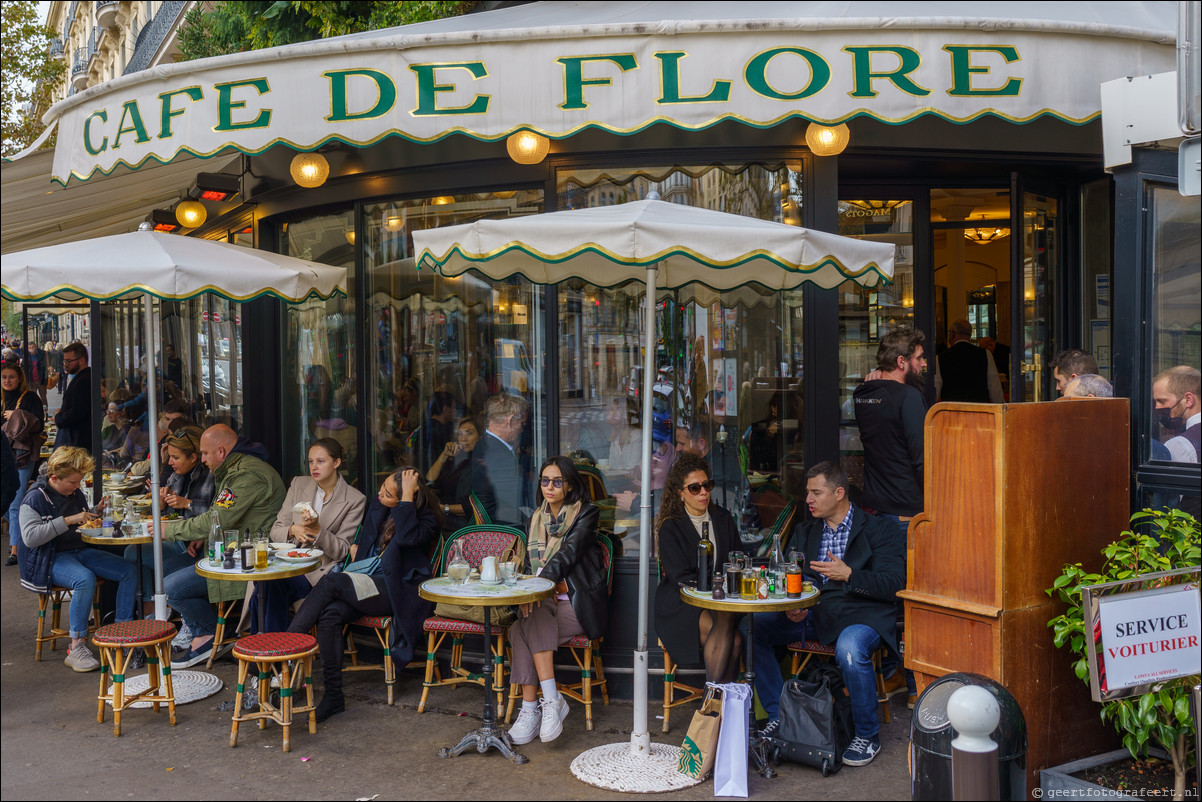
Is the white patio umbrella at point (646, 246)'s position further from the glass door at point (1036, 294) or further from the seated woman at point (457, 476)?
the glass door at point (1036, 294)

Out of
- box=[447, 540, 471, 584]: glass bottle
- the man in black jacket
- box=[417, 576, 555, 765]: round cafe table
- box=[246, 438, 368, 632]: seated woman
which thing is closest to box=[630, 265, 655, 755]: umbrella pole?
box=[417, 576, 555, 765]: round cafe table

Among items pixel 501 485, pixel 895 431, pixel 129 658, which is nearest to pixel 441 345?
pixel 501 485

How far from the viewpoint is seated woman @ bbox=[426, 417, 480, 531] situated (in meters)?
6.40

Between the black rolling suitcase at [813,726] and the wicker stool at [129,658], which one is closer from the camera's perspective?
the black rolling suitcase at [813,726]

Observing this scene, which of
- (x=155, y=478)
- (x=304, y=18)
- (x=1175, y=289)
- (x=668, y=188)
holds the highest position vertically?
(x=304, y=18)

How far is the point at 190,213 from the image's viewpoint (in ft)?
28.0

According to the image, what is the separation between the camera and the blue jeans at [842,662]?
4680mm

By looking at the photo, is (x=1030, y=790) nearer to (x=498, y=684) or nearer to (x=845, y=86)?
(x=498, y=684)

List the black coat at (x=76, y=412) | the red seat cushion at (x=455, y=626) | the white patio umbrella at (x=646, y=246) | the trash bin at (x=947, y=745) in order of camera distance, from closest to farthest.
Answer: the trash bin at (x=947, y=745)
the white patio umbrella at (x=646, y=246)
the red seat cushion at (x=455, y=626)
the black coat at (x=76, y=412)

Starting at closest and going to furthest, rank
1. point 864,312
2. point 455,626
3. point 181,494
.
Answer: point 455,626
point 864,312
point 181,494

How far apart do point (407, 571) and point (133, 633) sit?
4.53 feet

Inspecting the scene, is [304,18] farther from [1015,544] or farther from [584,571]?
[1015,544]

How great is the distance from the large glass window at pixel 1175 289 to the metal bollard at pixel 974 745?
2.08 m

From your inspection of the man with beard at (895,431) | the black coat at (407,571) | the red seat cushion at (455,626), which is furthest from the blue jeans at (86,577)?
the man with beard at (895,431)
